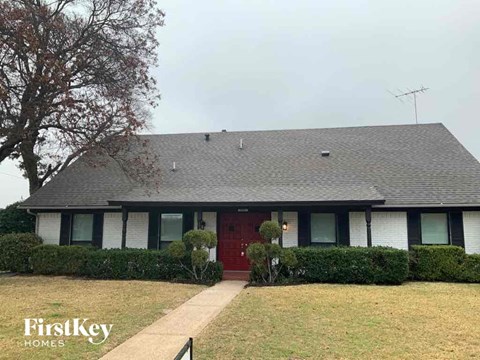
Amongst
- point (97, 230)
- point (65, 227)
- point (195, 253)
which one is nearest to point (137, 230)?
point (97, 230)

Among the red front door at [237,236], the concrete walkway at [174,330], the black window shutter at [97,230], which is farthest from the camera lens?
the black window shutter at [97,230]

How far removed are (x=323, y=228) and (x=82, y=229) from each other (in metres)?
10.1

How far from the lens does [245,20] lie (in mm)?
17609

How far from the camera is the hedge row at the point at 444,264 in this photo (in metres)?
12.7

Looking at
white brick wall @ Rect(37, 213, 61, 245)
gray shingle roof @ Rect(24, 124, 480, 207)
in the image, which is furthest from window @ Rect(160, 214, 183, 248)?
white brick wall @ Rect(37, 213, 61, 245)

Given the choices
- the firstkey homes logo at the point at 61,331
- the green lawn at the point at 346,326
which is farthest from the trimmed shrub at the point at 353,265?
the firstkey homes logo at the point at 61,331

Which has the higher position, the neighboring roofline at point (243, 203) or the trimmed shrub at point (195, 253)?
the neighboring roofline at point (243, 203)

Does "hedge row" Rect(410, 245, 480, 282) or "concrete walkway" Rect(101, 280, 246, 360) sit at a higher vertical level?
"hedge row" Rect(410, 245, 480, 282)

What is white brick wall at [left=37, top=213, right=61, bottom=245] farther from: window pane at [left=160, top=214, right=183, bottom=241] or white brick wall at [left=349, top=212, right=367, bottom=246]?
white brick wall at [left=349, top=212, right=367, bottom=246]

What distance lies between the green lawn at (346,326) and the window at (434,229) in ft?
11.4

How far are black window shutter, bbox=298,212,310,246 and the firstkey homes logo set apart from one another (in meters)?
9.16

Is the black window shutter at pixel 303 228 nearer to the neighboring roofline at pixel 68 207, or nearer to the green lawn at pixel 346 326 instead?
the green lawn at pixel 346 326

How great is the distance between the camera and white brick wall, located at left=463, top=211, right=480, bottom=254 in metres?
13.9

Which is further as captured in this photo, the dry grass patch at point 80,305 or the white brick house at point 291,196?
the white brick house at point 291,196
